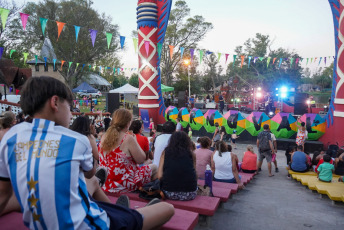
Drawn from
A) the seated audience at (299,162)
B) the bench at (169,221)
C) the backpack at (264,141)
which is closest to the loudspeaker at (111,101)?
the backpack at (264,141)

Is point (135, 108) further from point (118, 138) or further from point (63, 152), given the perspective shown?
point (63, 152)

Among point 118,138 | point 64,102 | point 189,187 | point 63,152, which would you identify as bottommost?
point 189,187

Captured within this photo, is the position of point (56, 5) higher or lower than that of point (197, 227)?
higher

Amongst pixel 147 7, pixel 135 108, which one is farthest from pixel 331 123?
pixel 135 108

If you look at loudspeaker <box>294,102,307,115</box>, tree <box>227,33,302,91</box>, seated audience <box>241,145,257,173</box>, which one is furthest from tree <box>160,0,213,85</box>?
seated audience <box>241,145,257,173</box>

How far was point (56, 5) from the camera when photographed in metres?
23.2

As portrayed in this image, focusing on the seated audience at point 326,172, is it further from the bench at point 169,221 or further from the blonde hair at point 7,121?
the blonde hair at point 7,121

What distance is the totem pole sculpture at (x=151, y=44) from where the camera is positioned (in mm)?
13742

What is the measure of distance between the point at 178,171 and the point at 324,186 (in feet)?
12.7

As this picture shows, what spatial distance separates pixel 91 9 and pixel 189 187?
23974 mm

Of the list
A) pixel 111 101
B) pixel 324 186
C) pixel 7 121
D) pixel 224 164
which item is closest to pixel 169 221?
pixel 224 164

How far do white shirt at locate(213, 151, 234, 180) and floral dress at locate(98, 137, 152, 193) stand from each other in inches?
79.6

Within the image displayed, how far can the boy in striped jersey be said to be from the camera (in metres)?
1.24

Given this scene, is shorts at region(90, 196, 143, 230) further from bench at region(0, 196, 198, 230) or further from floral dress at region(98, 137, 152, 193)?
floral dress at region(98, 137, 152, 193)
